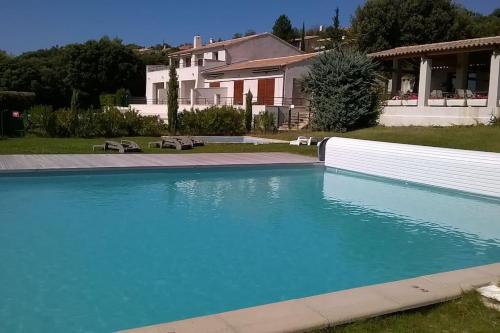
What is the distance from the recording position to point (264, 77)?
36.5m

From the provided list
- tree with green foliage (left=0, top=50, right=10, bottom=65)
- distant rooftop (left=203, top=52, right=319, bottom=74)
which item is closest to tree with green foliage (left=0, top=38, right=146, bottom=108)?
tree with green foliage (left=0, top=50, right=10, bottom=65)

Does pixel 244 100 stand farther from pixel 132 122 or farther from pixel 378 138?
pixel 378 138

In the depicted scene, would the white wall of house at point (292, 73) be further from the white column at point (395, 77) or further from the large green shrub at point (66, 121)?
the large green shrub at point (66, 121)

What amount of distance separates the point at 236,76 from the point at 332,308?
122ft

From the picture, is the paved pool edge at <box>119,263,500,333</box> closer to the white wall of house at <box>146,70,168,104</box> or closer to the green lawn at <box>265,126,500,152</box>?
the green lawn at <box>265,126,500,152</box>

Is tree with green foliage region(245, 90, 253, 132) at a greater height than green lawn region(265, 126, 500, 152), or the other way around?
tree with green foliage region(245, 90, 253, 132)

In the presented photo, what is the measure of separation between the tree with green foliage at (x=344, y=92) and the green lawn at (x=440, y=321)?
22.6 m

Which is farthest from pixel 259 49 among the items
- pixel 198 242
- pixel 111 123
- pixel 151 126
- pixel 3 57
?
pixel 198 242

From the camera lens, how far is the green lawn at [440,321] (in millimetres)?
3977

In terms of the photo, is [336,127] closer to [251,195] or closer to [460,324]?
[251,195]

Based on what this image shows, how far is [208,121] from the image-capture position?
26453mm

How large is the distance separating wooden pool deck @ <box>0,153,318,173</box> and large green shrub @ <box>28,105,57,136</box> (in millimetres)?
7477

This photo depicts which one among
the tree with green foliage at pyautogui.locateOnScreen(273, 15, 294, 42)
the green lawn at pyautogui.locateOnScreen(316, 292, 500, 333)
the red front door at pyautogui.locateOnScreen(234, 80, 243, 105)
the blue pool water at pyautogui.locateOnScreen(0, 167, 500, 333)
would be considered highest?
the tree with green foliage at pyautogui.locateOnScreen(273, 15, 294, 42)

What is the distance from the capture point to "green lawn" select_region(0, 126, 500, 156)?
1725 cm
